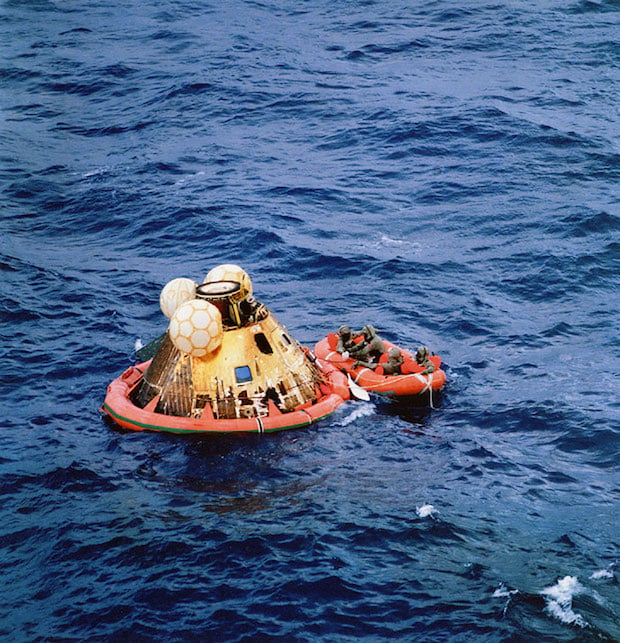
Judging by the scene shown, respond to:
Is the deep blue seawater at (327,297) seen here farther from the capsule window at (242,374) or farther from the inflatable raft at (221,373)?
the capsule window at (242,374)

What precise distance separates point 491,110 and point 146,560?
33857mm

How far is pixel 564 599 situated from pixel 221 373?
9.62 meters

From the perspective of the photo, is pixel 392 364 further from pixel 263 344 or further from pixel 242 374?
pixel 242 374

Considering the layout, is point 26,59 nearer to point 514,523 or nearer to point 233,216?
point 233,216

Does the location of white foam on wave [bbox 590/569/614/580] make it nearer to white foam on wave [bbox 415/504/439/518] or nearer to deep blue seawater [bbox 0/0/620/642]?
deep blue seawater [bbox 0/0/620/642]

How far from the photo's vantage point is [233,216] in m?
37.6

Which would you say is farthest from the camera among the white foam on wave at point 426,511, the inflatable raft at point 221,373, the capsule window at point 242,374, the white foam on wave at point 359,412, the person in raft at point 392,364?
the person in raft at point 392,364

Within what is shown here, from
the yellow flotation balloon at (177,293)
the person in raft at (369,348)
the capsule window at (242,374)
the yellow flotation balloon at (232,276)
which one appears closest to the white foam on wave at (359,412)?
the person in raft at (369,348)

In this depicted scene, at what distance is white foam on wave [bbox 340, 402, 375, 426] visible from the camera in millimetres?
23172

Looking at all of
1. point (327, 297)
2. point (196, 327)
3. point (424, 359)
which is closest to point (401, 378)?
point (424, 359)

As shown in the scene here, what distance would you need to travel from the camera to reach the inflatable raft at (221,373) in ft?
70.7

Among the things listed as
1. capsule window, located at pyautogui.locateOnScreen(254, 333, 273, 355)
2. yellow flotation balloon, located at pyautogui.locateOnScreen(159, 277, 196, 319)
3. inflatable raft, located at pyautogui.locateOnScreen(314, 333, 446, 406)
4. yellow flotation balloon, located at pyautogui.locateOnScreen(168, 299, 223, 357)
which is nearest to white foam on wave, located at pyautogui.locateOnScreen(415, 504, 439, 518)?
inflatable raft, located at pyautogui.locateOnScreen(314, 333, 446, 406)

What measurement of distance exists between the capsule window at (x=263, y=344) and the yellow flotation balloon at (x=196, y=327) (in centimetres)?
129

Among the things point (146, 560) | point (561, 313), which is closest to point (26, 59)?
point (561, 313)
